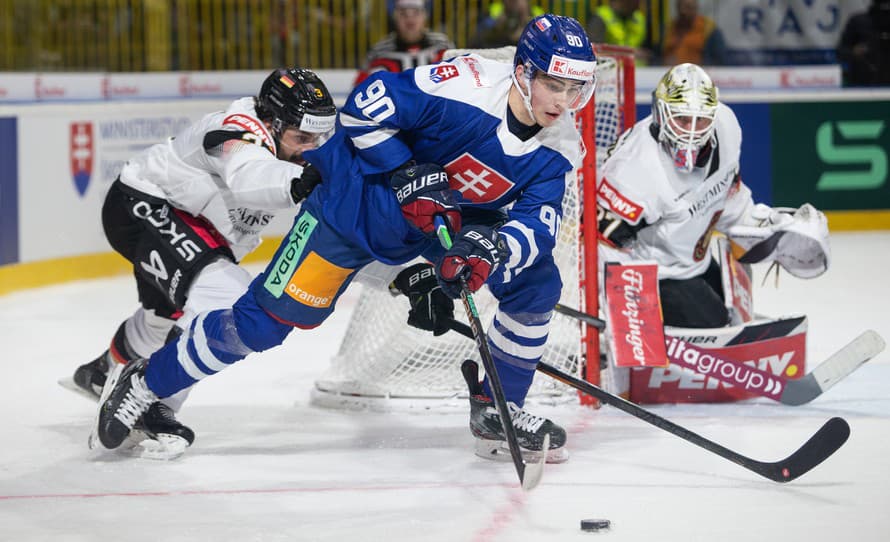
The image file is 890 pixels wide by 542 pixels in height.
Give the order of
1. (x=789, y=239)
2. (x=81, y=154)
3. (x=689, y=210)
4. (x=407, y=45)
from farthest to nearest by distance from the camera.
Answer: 1. (x=407, y=45)
2. (x=81, y=154)
3. (x=789, y=239)
4. (x=689, y=210)

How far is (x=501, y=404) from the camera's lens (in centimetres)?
301

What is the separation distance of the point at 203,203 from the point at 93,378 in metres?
0.73

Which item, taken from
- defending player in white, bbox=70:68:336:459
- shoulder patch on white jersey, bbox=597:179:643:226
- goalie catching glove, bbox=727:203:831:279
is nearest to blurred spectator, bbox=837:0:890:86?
goalie catching glove, bbox=727:203:831:279

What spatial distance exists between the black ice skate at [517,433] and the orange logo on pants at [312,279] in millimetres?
532

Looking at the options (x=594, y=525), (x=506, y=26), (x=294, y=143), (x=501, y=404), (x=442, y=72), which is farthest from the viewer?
(x=506, y=26)

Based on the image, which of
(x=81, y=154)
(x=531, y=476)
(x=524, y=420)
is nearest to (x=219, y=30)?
(x=81, y=154)

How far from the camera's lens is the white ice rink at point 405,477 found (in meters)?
2.80

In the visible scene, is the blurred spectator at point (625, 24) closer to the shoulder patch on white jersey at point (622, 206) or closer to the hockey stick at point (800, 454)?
the shoulder patch on white jersey at point (622, 206)

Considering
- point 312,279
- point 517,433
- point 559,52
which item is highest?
point 559,52

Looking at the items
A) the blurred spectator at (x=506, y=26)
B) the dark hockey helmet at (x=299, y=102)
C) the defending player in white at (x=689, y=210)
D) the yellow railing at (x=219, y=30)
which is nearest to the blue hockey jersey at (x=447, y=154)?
the dark hockey helmet at (x=299, y=102)

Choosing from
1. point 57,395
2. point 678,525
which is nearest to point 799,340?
point 678,525

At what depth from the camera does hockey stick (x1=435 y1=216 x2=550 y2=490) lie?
2.88 meters

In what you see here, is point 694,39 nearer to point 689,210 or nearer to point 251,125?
point 689,210

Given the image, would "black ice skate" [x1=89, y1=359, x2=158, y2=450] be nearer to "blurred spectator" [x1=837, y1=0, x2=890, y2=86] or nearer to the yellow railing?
the yellow railing
